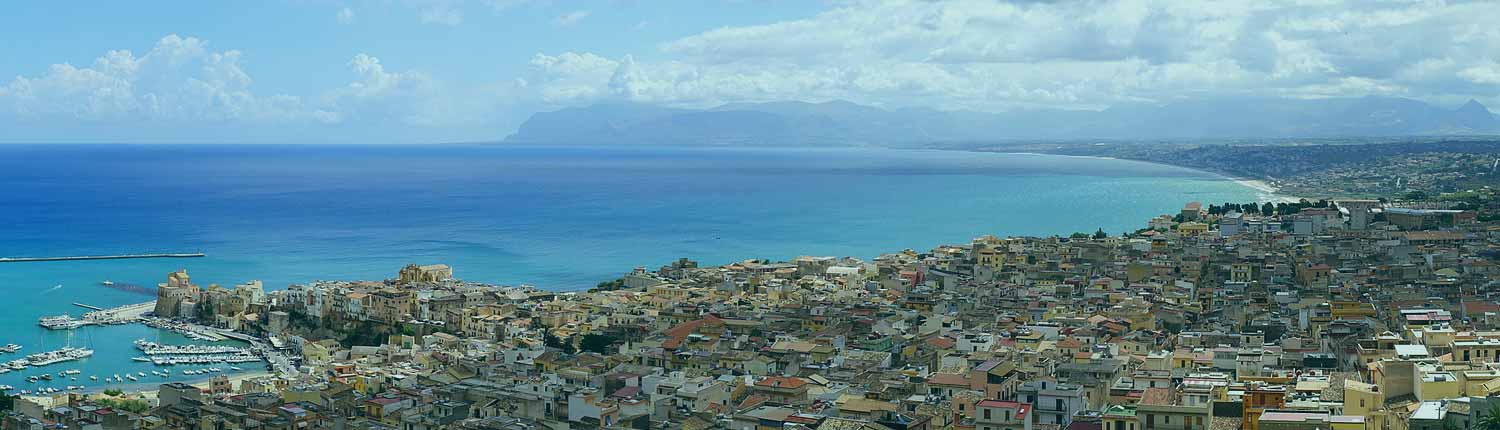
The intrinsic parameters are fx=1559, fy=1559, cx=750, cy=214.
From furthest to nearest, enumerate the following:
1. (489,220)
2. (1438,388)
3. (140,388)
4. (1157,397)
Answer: (489,220)
(140,388)
(1438,388)
(1157,397)

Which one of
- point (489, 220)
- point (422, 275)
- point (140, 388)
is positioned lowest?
point (489, 220)

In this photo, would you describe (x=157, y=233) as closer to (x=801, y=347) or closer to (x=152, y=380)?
(x=152, y=380)

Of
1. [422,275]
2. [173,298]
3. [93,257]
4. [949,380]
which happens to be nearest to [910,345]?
[949,380]

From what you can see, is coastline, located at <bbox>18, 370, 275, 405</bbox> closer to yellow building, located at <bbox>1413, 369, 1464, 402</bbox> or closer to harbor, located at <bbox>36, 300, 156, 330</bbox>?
harbor, located at <bbox>36, 300, 156, 330</bbox>

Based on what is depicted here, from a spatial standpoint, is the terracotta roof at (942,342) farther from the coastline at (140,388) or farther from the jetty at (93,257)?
the jetty at (93,257)

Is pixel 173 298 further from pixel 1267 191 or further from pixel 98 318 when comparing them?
pixel 1267 191
